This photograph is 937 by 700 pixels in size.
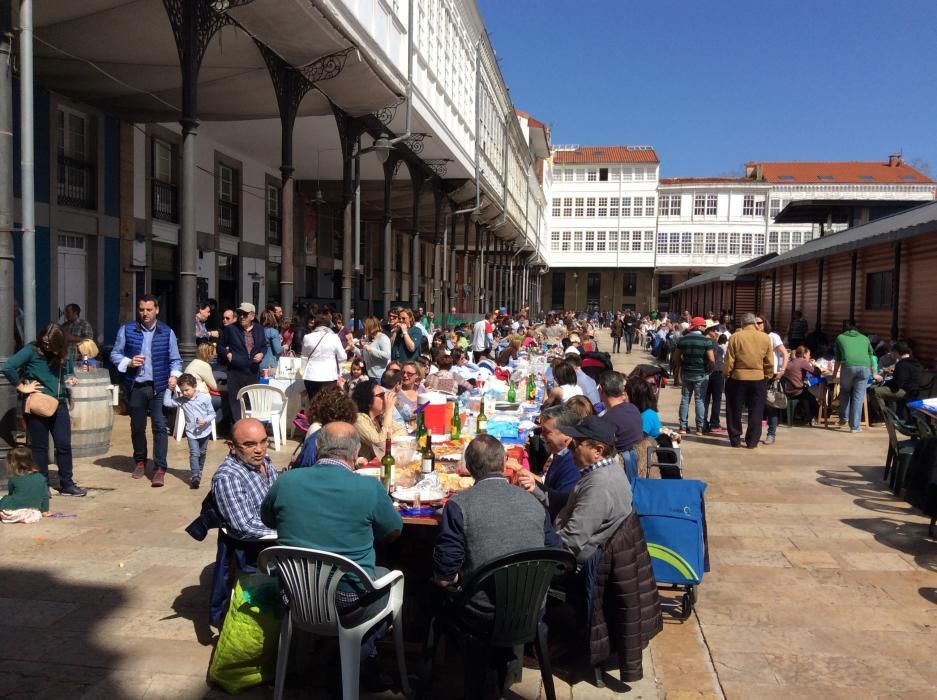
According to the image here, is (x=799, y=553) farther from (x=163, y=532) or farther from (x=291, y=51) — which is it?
(x=291, y=51)

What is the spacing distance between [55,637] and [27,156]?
527 cm

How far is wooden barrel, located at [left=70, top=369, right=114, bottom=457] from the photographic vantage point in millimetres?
8180

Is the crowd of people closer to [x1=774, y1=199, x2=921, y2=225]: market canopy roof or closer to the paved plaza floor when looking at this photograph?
the paved plaza floor

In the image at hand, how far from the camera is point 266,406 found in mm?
9297

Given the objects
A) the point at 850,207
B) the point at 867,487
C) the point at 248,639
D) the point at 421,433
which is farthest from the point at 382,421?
the point at 850,207

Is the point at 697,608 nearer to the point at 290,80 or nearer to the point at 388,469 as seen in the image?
the point at 388,469

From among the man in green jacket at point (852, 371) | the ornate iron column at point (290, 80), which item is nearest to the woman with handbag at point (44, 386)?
the ornate iron column at point (290, 80)

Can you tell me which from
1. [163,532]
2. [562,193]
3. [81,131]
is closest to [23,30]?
[163,532]

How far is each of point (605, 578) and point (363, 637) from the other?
121cm

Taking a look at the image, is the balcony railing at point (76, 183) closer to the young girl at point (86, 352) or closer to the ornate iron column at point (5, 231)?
the young girl at point (86, 352)

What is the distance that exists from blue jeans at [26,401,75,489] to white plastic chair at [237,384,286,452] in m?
2.56

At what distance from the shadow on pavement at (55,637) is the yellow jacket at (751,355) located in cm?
791

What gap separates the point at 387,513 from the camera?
3510 mm

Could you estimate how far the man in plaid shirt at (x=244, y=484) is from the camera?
3.82 metres
